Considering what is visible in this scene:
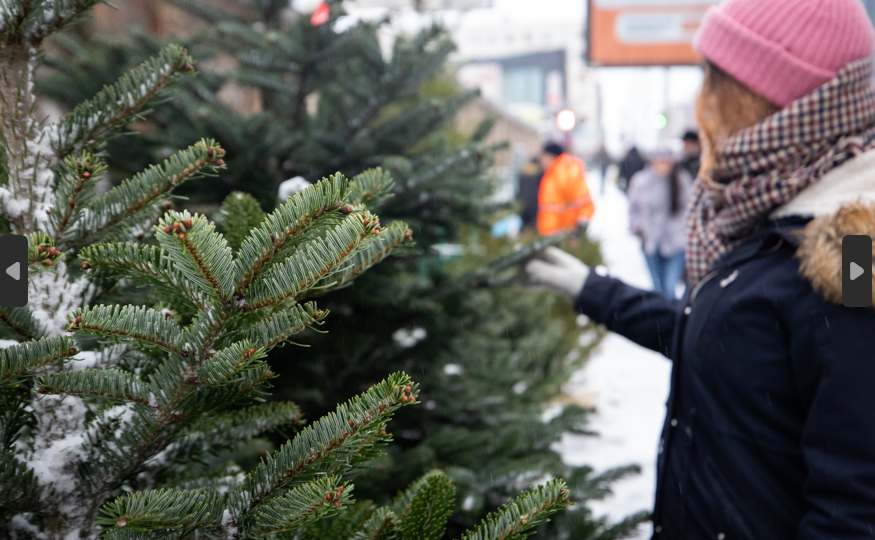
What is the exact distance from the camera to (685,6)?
6.54m

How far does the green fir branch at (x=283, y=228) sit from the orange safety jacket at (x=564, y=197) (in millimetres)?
6149

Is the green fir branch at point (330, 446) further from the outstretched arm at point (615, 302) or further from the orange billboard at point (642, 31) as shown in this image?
the orange billboard at point (642, 31)

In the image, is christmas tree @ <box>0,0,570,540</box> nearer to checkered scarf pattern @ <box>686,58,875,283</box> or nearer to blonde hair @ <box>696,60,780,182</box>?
checkered scarf pattern @ <box>686,58,875,283</box>

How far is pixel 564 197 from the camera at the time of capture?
6.79m

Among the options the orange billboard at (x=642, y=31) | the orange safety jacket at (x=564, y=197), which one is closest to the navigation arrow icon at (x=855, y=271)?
the orange safety jacket at (x=564, y=197)

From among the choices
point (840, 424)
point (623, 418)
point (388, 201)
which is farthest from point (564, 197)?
point (840, 424)

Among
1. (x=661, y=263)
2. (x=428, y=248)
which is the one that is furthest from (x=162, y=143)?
(x=661, y=263)

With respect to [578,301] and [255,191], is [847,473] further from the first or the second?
[255,191]

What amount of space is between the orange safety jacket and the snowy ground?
2.40ft

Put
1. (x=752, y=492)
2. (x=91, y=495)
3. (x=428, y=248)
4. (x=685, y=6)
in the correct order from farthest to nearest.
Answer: (x=685, y=6), (x=428, y=248), (x=752, y=492), (x=91, y=495)

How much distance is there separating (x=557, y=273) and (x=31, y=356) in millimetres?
1488

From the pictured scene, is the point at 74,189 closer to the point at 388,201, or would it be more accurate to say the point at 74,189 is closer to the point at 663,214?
the point at 388,201

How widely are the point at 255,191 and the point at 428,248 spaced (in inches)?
21.5

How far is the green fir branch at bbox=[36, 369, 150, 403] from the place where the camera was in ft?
1.93
